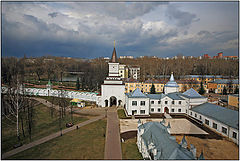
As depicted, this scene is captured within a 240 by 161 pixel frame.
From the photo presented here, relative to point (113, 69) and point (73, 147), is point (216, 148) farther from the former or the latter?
point (113, 69)

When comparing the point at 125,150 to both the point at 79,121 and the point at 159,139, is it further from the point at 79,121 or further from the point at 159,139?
the point at 79,121

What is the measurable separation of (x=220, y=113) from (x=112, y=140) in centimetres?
1706

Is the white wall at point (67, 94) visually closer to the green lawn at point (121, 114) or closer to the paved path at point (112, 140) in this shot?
the green lawn at point (121, 114)

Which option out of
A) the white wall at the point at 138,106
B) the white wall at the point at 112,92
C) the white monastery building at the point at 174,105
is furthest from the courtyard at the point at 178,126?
the white wall at the point at 112,92

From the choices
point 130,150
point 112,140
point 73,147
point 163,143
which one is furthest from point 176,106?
point 73,147

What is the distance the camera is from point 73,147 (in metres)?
15.8

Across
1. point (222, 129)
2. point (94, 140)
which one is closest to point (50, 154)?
point (94, 140)

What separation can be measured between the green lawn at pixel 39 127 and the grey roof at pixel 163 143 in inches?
530

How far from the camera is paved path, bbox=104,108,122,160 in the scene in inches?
571

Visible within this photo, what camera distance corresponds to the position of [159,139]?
1230 cm

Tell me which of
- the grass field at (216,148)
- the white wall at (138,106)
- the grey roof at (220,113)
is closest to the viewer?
the grass field at (216,148)

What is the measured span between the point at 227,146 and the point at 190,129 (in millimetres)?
5146

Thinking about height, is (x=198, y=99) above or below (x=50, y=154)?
above

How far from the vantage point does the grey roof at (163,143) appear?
961cm
